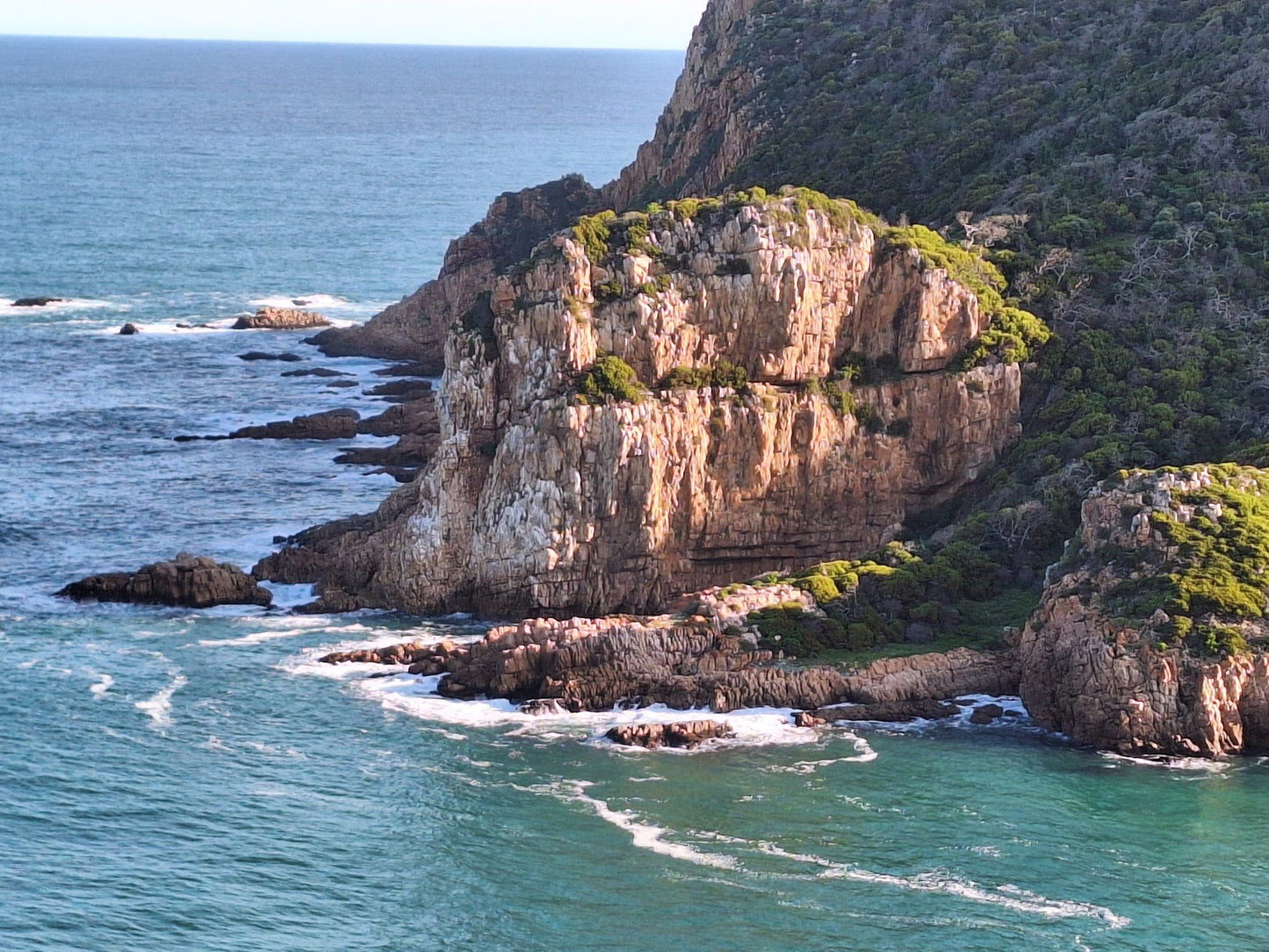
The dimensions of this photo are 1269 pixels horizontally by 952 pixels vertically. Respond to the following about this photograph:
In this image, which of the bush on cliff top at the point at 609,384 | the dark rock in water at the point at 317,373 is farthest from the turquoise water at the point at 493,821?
the dark rock in water at the point at 317,373

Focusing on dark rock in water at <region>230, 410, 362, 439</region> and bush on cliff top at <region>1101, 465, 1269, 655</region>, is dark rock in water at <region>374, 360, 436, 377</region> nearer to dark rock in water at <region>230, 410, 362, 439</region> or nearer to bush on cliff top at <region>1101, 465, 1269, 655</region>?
dark rock in water at <region>230, 410, 362, 439</region>

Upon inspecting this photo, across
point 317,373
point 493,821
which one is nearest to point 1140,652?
point 493,821

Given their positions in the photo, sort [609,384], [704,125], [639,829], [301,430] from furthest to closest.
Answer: [704,125], [301,430], [609,384], [639,829]

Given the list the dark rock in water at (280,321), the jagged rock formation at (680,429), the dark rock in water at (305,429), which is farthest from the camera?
the dark rock in water at (280,321)

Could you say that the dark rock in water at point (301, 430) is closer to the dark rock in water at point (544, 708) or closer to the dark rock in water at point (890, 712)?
the dark rock in water at point (544, 708)

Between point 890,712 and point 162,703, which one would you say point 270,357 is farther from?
point 890,712

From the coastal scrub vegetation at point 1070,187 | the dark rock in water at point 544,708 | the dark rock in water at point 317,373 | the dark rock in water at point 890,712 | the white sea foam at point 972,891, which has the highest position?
the coastal scrub vegetation at point 1070,187

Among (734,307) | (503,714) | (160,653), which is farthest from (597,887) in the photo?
(734,307)

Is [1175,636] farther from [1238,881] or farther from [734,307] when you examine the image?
[734,307]
